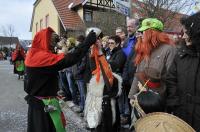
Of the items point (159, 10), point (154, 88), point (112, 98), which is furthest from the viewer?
point (159, 10)

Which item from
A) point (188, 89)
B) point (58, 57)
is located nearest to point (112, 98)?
point (58, 57)

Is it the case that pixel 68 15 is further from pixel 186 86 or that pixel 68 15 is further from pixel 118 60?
pixel 186 86

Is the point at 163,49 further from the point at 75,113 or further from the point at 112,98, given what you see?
the point at 75,113

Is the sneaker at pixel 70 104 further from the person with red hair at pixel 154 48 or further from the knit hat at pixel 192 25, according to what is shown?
the knit hat at pixel 192 25

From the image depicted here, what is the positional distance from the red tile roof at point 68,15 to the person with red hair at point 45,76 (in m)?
26.1

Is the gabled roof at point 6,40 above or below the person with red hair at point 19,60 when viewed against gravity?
above

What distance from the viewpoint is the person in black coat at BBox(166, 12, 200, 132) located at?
3.96 metres

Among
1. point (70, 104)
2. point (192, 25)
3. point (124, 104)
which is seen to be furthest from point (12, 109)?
point (192, 25)

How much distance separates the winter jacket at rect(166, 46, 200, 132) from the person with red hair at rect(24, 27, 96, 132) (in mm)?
1298

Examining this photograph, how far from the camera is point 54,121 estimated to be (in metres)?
5.32

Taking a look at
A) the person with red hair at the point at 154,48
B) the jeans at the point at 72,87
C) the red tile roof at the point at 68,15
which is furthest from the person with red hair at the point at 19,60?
the person with red hair at the point at 154,48

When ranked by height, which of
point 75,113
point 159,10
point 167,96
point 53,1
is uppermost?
point 53,1

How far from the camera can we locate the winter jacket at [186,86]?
396 centimetres

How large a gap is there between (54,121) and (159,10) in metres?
9.64
